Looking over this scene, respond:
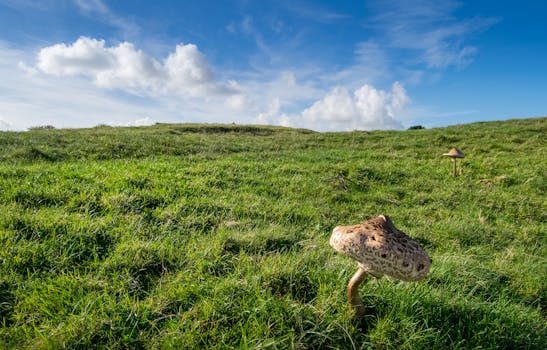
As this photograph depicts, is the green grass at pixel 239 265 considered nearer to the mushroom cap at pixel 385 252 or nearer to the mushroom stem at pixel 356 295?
the mushroom stem at pixel 356 295

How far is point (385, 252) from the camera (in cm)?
242

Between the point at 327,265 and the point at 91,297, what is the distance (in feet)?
8.01

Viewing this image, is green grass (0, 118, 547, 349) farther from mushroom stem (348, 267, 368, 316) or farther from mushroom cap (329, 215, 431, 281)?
mushroom cap (329, 215, 431, 281)

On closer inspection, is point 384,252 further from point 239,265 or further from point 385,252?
point 239,265

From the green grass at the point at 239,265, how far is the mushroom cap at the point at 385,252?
25.6 inches

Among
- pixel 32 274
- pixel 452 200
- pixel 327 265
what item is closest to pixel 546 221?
pixel 452 200

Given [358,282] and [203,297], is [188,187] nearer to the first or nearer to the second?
[203,297]

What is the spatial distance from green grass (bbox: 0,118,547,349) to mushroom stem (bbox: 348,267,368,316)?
13cm

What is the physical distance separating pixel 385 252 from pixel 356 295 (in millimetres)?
634

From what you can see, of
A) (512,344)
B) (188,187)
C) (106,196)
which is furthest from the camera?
(188,187)

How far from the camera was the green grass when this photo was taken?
2799 mm

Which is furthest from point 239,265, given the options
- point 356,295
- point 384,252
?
point 384,252

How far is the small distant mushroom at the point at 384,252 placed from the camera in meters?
2.43

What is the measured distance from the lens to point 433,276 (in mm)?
3945
